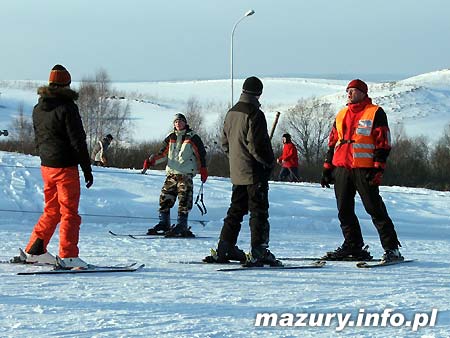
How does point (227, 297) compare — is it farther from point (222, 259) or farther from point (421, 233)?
point (421, 233)

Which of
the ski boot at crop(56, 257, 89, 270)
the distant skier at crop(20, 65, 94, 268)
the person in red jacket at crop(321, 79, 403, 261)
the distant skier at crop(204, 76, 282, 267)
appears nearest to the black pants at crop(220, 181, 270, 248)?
the distant skier at crop(204, 76, 282, 267)

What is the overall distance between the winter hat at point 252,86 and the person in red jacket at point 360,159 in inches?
36.6

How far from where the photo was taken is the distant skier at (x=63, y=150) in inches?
306

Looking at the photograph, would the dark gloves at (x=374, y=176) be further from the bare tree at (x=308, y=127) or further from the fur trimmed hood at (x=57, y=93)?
the bare tree at (x=308, y=127)

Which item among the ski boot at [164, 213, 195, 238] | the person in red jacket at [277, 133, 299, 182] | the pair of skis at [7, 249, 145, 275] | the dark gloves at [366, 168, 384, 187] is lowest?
the ski boot at [164, 213, 195, 238]

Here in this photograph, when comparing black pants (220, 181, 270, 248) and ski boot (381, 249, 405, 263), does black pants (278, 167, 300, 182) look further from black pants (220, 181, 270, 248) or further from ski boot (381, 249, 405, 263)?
black pants (220, 181, 270, 248)

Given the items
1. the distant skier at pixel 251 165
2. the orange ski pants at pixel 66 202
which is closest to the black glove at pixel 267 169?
the distant skier at pixel 251 165

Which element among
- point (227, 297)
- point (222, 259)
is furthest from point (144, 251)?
point (227, 297)

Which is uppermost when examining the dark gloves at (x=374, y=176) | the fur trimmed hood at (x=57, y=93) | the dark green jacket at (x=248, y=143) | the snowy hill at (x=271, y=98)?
the snowy hill at (x=271, y=98)

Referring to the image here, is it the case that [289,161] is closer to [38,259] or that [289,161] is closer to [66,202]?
[38,259]

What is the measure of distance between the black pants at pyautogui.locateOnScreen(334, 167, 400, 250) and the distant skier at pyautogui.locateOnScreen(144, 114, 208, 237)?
303 centimetres

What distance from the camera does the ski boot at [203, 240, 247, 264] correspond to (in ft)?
28.4

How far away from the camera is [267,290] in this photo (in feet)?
23.0

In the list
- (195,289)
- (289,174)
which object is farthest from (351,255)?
(289,174)
